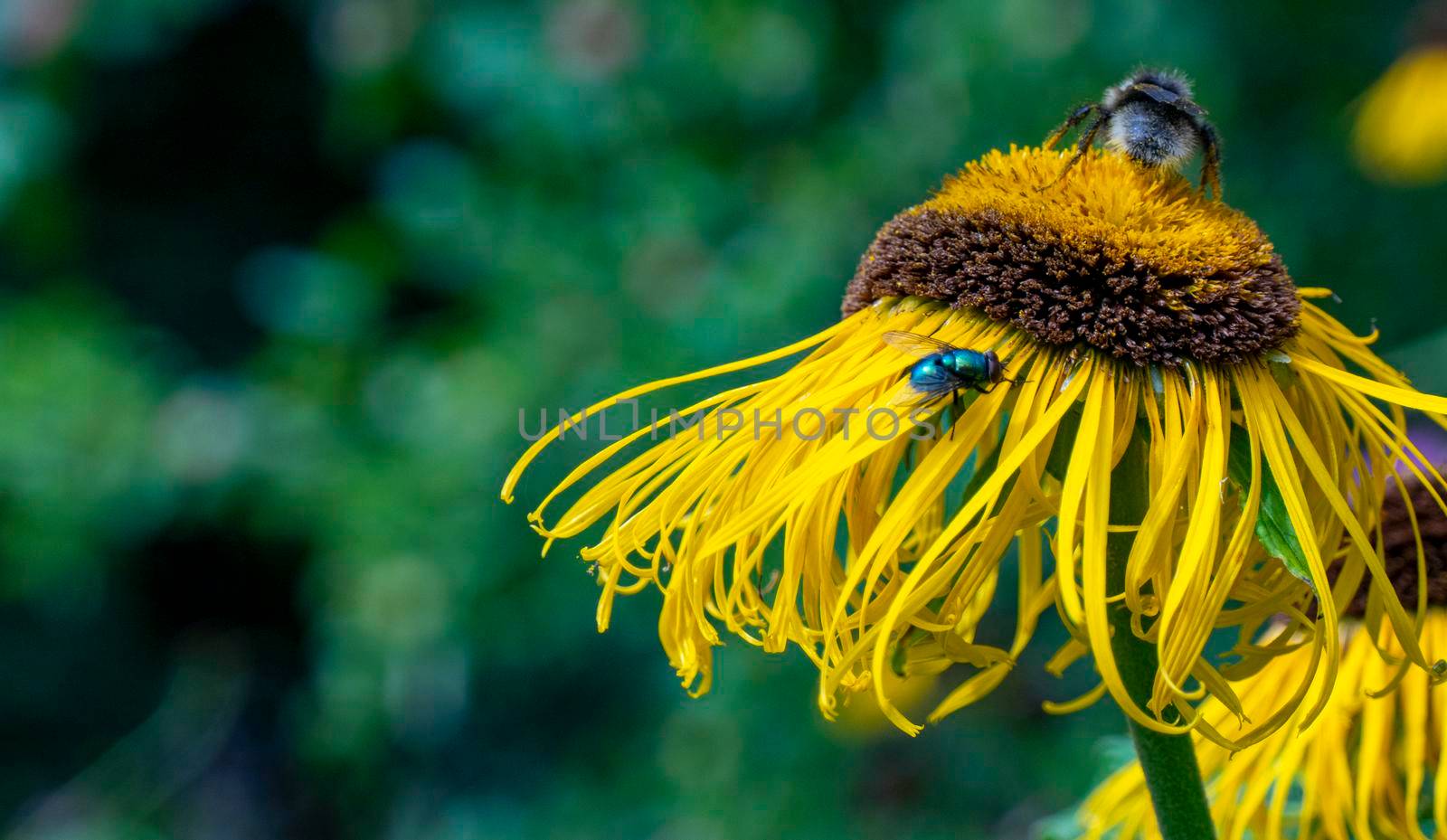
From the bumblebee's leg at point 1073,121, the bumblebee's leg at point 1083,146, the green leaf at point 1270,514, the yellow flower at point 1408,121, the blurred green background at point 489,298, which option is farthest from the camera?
the yellow flower at point 1408,121

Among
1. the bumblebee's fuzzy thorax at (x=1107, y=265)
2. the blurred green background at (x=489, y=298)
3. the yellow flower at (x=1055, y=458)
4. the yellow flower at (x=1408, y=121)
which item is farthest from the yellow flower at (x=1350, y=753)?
the yellow flower at (x=1408, y=121)

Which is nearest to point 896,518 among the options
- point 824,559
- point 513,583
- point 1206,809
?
point 824,559

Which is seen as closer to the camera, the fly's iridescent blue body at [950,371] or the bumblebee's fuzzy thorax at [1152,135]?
the fly's iridescent blue body at [950,371]

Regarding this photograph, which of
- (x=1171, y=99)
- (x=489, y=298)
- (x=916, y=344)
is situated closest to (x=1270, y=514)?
(x=916, y=344)

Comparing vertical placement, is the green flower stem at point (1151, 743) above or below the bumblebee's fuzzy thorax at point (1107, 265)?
below

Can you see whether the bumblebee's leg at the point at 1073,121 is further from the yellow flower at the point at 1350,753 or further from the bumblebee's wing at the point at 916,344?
the yellow flower at the point at 1350,753

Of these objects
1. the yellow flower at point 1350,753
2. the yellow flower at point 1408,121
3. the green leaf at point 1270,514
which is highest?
the yellow flower at point 1408,121

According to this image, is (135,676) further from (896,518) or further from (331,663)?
(896,518)
